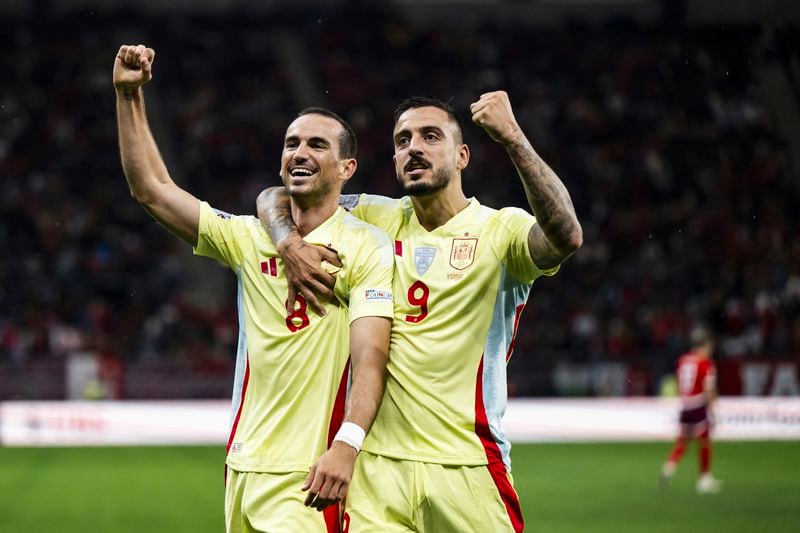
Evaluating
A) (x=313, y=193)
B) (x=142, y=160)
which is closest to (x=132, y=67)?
(x=142, y=160)

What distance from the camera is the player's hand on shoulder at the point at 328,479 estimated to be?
4031 millimetres

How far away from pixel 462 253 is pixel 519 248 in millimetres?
238

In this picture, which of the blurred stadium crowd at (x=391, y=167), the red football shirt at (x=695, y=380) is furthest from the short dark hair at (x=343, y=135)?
the blurred stadium crowd at (x=391, y=167)

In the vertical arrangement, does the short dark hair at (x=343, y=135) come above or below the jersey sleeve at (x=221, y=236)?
above

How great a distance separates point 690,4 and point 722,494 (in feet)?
49.0

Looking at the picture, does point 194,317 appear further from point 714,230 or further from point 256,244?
point 256,244

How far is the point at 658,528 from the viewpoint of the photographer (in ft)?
35.9

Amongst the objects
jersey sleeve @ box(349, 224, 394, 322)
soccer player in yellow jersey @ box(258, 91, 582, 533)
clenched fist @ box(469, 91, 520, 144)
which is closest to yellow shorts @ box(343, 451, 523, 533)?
soccer player in yellow jersey @ box(258, 91, 582, 533)

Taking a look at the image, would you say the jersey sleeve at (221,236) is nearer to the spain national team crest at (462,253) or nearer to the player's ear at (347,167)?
the player's ear at (347,167)

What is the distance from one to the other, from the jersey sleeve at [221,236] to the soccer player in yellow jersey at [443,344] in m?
0.13

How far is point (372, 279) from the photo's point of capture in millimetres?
4496

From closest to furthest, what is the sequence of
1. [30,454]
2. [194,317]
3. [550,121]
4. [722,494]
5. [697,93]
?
1. [722,494]
2. [30,454]
3. [194,317]
4. [697,93]
5. [550,121]

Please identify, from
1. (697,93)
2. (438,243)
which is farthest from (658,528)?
(697,93)

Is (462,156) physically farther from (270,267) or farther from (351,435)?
(351,435)
